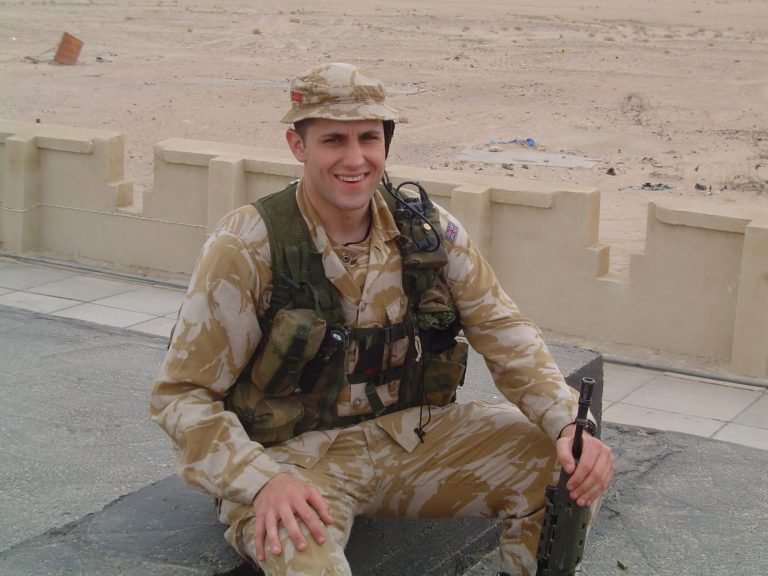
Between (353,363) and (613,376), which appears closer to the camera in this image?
(353,363)

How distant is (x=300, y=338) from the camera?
2.92m

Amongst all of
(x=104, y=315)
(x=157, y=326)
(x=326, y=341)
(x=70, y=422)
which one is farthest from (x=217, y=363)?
(x=104, y=315)

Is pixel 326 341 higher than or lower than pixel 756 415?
higher

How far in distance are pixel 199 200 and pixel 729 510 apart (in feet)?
16.9

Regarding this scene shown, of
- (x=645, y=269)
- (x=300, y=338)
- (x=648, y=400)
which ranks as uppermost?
(x=300, y=338)

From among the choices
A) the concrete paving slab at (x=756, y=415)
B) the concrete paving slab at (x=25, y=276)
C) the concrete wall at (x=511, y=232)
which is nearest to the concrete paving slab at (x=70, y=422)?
the concrete paving slab at (x=25, y=276)

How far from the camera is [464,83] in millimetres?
20406

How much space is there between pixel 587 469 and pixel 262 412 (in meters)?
0.81

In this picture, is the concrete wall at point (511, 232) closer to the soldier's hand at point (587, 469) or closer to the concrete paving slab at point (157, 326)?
the concrete paving slab at point (157, 326)

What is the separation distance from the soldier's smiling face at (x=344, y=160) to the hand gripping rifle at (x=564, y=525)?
0.74 metres

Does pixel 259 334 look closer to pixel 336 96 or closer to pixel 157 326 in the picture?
pixel 336 96

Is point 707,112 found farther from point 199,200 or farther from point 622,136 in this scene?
point 199,200

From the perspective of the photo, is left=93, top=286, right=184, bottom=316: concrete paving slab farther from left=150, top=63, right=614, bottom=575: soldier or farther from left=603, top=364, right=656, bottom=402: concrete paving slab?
left=150, top=63, right=614, bottom=575: soldier

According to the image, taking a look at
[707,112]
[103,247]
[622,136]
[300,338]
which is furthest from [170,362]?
[707,112]
